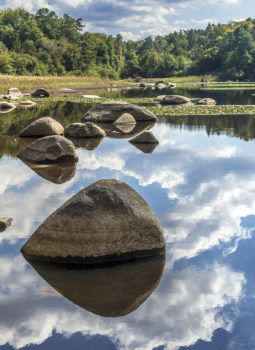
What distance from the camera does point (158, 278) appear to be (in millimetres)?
5371

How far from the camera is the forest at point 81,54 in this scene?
71188 millimetres

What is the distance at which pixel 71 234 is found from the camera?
18.3ft

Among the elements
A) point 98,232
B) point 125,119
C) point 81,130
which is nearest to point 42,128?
point 81,130

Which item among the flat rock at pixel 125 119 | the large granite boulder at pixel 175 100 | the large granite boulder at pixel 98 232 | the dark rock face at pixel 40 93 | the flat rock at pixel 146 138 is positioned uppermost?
the large granite boulder at pixel 98 232

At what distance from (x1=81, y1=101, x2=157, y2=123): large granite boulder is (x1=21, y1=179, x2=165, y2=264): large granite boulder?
15.4 metres

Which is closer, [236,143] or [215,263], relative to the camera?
[215,263]

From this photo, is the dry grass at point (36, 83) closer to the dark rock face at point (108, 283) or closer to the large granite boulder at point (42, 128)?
the large granite boulder at point (42, 128)

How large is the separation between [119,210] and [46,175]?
15.7ft

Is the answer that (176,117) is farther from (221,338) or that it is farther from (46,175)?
(221,338)

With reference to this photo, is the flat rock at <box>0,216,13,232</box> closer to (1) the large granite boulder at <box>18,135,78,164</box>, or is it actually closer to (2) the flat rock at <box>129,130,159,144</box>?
(1) the large granite boulder at <box>18,135,78,164</box>

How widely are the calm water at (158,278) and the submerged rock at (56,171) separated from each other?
72 mm

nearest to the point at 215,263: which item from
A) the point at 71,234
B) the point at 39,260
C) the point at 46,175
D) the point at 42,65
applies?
the point at 71,234

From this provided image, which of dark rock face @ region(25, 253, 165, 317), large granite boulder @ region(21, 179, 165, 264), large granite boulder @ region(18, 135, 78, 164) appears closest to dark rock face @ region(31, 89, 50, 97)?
large granite boulder @ region(18, 135, 78, 164)

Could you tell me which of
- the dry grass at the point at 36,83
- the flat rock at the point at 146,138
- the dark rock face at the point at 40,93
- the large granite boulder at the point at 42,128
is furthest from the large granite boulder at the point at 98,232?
the dry grass at the point at 36,83
